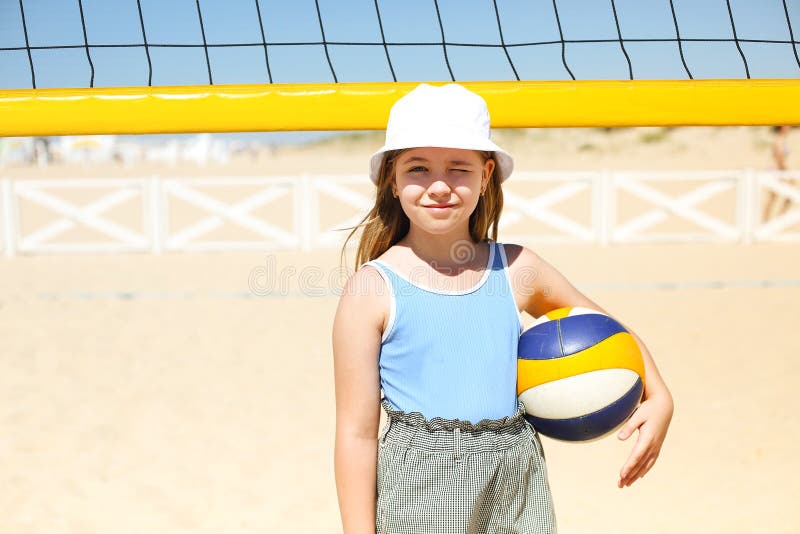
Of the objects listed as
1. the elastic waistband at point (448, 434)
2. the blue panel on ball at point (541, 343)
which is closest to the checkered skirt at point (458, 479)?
the elastic waistband at point (448, 434)

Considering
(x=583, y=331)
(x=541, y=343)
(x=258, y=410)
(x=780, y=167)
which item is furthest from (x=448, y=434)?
(x=780, y=167)

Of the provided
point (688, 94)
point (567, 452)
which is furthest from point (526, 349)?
point (567, 452)

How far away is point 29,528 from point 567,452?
216 cm

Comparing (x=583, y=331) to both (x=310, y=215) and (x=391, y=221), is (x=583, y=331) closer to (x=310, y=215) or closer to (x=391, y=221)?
(x=391, y=221)

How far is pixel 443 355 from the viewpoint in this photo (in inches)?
67.1

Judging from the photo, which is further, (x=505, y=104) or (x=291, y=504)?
(x=291, y=504)

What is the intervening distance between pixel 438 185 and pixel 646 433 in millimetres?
697

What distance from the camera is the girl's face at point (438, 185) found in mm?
1725

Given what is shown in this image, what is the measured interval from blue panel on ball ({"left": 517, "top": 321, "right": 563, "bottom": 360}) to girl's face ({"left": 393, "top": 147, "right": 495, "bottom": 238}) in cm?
30

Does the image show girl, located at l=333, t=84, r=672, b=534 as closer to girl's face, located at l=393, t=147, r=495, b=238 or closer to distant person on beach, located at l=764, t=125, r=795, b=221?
girl's face, located at l=393, t=147, r=495, b=238

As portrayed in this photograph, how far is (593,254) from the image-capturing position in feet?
34.0

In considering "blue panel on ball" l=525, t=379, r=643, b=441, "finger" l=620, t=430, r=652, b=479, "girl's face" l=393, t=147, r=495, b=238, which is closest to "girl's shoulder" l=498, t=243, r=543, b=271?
"girl's face" l=393, t=147, r=495, b=238

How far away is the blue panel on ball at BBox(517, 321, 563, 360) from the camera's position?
1794 mm

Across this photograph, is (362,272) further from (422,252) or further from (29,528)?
(29,528)
